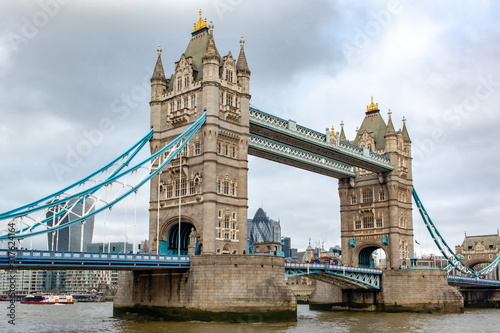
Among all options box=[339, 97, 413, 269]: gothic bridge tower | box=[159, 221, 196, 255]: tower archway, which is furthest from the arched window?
box=[159, 221, 196, 255]: tower archway

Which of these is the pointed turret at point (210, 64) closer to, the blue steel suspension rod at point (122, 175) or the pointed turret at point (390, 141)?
the blue steel suspension rod at point (122, 175)

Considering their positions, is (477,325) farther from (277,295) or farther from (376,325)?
(277,295)

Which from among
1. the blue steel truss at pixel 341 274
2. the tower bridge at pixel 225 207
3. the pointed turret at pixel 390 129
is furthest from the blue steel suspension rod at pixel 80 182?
the pointed turret at pixel 390 129

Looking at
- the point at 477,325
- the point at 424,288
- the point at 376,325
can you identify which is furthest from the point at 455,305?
the point at 376,325

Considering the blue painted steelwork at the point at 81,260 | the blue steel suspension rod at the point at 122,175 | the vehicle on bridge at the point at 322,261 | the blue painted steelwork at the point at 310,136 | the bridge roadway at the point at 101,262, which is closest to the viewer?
the blue painted steelwork at the point at 81,260

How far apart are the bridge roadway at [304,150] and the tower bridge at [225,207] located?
5.5 inches

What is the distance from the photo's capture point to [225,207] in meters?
51.6

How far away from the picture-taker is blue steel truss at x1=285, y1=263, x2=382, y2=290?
5575 cm

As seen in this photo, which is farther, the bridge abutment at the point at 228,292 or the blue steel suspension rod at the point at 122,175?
the bridge abutment at the point at 228,292

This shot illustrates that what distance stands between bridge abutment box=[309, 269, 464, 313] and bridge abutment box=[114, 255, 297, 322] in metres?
25.0

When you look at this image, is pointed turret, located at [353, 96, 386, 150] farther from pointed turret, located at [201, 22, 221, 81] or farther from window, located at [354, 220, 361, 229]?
pointed turret, located at [201, 22, 221, 81]

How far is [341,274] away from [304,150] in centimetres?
1386

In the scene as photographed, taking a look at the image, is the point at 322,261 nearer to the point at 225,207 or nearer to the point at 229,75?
the point at 225,207

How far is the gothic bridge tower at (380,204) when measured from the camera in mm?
73500
